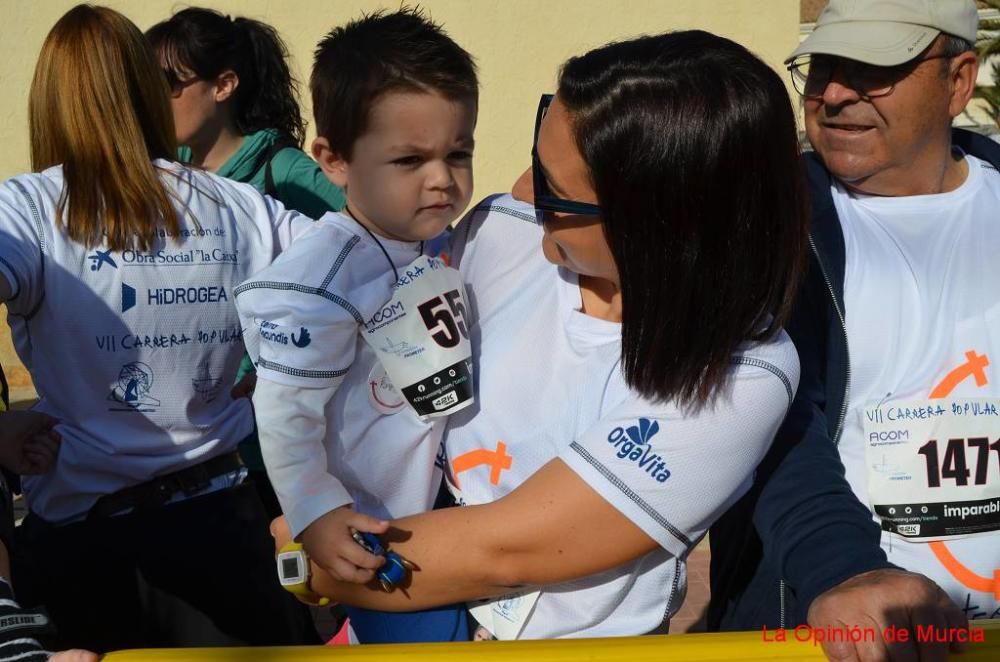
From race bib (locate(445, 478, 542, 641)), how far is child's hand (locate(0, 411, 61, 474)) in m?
1.06

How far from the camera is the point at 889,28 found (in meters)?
2.24

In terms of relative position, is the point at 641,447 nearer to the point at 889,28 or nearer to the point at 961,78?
the point at 889,28

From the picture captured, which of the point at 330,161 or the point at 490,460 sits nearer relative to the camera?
the point at 490,460

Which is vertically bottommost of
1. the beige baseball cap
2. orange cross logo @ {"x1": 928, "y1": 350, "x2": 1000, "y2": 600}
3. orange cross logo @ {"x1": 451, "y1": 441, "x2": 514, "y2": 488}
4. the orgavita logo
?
orange cross logo @ {"x1": 928, "y1": 350, "x2": 1000, "y2": 600}

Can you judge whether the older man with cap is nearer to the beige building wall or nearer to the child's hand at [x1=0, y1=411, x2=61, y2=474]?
the child's hand at [x1=0, y1=411, x2=61, y2=474]

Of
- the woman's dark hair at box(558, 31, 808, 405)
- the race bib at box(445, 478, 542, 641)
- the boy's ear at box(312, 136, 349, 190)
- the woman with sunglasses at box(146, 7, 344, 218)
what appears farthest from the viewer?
the woman with sunglasses at box(146, 7, 344, 218)

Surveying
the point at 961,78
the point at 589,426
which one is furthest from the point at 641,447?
the point at 961,78

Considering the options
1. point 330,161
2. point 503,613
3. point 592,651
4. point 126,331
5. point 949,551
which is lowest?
point 949,551

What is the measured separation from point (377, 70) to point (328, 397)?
647 mm

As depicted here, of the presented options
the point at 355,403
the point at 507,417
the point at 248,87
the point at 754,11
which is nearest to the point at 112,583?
the point at 355,403

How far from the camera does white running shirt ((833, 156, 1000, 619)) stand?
207 cm

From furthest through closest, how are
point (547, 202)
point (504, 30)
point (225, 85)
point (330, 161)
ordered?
1. point (504, 30)
2. point (225, 85)
3. point (330, 161)
4. point (547, 202)

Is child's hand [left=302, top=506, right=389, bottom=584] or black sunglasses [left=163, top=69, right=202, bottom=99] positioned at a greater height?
black sunglasses [left=163, top=69, right=202, bottom=99]

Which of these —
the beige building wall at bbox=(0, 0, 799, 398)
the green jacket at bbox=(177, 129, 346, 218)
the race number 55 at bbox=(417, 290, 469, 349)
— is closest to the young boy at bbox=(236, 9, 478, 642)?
the race number 55 at bbox=(417, 290, 469, 349)
